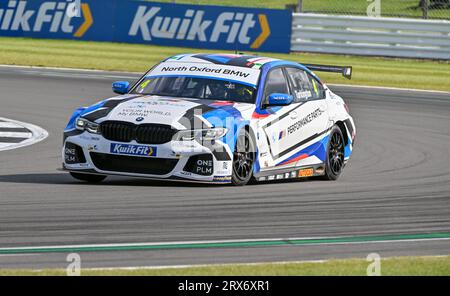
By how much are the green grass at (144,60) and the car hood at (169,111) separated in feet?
50.4

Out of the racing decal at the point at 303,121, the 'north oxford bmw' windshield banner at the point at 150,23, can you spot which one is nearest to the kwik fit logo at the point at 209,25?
the 'north oxford bmw' windshield banner at the point at 150,23

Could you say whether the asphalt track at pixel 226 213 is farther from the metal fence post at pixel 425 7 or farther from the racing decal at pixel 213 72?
the metal fence post at pixel 425 7

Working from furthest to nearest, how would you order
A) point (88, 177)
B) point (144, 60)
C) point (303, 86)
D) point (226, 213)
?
point (144, 60) → point (303, 86) → point (88, 177) → point (226, 213)

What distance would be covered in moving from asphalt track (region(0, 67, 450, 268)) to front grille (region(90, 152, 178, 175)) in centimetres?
20

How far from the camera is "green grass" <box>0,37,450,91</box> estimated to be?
28.0m

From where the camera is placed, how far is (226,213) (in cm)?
1006

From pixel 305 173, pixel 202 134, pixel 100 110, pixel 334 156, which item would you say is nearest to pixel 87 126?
pixel 100 110

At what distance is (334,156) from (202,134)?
2543 mm

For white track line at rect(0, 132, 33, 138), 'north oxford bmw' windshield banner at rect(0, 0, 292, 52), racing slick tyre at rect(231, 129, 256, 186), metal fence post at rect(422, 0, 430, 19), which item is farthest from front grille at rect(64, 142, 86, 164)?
metal fence post at rect(422, 0, 430, 19)

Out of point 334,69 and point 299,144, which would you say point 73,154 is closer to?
point 299,144

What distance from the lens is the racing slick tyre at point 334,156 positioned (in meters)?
13.4

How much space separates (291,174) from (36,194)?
321 cm

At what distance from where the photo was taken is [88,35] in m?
34.1
